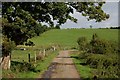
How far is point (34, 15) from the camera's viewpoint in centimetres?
2453

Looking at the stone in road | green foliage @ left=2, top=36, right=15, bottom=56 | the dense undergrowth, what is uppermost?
green foliage @ left=2, top=36, right=15, bottom=56

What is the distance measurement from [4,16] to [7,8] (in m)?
0.60

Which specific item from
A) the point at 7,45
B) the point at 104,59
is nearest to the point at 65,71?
the point at 104,59

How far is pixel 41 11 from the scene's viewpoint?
24.8 meters

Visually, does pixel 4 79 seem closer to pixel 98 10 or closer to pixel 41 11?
pixel 41 11

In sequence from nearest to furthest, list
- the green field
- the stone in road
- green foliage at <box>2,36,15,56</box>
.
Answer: green foliage at <box>2,36,15,56</box> → the stone in road → the green field

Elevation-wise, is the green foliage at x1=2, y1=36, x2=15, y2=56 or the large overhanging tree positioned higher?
the large overhanging tree

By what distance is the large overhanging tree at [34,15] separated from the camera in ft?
75.6

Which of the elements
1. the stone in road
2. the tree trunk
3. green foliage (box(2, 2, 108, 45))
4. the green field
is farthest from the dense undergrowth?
the green field

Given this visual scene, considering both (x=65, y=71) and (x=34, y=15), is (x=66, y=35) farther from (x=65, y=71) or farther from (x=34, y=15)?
(x=34, y=15)

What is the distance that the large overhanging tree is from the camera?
2303 cm

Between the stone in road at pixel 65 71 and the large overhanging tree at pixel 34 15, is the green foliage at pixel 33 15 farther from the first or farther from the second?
the stone in road at pixel 65 71

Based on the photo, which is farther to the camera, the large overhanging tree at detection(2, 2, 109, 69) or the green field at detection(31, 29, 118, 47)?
the green field at detection(31, 29, 118, 47)

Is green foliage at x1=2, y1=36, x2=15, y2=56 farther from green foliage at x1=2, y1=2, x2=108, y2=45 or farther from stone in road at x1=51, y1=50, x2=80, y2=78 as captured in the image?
stone in road at x1=51, y1=50, x2=80, y2=78
